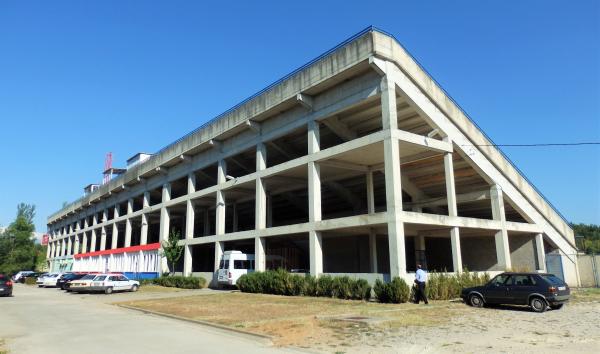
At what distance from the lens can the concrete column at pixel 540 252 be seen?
99.1ft

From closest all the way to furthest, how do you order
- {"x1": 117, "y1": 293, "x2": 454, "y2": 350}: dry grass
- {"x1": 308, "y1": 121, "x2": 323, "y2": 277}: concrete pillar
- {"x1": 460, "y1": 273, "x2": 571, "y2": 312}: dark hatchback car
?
{"x1": 117, "y1": 293, "x2": 454, "y2": 350}: dry grass < {"x1": 460, "y1": 273, "x2": 571, "y2": 312}: dark hatchback car < {"x1": 308, "y1": 121, "x2": 323, "y2": 277}: concrete pillar

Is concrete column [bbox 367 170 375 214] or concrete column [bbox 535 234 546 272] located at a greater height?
concrete column [bbox 367 170 375 214]

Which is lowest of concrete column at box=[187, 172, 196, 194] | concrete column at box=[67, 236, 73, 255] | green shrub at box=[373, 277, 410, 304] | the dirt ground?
Result: the dirt ground

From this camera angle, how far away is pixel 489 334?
10.6m

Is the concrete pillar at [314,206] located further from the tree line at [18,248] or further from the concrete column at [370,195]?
the tree line at [18,248]

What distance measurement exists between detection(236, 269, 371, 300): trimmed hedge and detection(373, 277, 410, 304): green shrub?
1.05 meters

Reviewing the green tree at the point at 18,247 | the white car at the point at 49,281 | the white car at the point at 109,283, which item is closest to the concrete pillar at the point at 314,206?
the white car at the point at 109,283

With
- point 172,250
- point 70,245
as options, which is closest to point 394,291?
point 172,250

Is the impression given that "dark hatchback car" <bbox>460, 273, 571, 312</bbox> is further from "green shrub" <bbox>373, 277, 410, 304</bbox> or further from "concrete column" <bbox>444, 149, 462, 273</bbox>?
"concrete column" <bbox>444, 149, 462, 273</bbox>

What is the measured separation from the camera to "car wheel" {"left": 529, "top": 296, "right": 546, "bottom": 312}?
50.8ft

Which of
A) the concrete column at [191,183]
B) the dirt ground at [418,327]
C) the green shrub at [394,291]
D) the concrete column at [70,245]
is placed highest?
the concrete column at [191,183]

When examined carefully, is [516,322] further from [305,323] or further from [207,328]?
[207,328]

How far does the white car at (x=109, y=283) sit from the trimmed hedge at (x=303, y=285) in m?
8.26

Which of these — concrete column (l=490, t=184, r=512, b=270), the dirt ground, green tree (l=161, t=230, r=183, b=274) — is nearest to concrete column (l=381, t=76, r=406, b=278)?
the dirt ground
